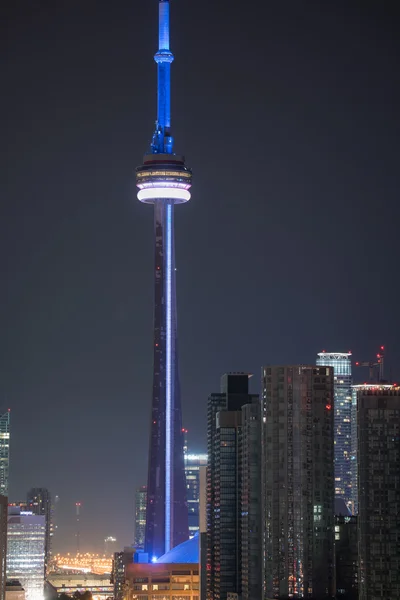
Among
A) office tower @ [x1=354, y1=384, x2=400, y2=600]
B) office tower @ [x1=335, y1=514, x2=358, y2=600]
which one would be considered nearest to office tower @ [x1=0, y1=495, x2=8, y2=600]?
office tower @ [x1=335, y1=514, x2=358, y2=600]

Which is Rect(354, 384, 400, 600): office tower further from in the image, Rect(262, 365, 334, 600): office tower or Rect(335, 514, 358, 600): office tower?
Rect(335, 514, 358, 600): office tower

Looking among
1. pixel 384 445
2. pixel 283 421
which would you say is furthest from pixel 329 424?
pixel 384 445

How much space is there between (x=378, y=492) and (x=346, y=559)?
18668 mm

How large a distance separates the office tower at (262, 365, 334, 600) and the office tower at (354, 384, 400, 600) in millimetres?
8865

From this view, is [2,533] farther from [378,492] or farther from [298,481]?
[378,492]

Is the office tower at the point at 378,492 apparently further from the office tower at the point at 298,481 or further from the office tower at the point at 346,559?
the office tower at the point at 346,559

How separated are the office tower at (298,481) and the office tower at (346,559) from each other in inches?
179

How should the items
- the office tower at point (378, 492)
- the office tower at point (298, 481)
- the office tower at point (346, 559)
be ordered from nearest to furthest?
the office tower at point (378, 492)
the office tower at point (298, 481)
the office tower at point (346, 559)

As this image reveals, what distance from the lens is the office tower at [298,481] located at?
543 feet

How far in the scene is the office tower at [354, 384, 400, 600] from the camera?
505 ft

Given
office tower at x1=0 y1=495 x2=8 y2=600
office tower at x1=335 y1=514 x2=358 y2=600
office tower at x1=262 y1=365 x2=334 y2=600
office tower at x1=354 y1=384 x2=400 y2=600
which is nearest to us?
office tower at x1=354 y1=384 x2=400 y2=600

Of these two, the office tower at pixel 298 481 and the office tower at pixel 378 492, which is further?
the office tower at pixel 298 481

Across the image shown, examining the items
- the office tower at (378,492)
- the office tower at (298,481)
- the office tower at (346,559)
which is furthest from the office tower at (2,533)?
the office tower at (378,492)

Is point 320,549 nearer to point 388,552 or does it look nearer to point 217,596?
point 388,552
